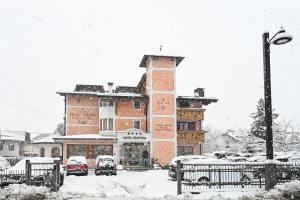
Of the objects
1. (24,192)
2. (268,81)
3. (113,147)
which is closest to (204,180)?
(268,81)

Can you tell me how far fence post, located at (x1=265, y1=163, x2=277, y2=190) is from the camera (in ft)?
54.2

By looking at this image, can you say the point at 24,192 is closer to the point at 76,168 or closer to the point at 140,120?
the point at 76,168

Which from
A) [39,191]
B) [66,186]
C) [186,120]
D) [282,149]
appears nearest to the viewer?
[39,191]

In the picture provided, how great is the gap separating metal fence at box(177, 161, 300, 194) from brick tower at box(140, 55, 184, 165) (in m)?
28.2

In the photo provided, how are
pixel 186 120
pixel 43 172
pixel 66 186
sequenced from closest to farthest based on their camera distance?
pixel 43 172 → pixel 66 186 → pixel 186 120

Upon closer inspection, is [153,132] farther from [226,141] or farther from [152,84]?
[226,141]

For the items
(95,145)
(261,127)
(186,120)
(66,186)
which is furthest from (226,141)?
(66,186)

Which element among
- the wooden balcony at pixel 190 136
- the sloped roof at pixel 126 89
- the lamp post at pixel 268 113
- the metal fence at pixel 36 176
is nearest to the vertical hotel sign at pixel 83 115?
the sloped roof at pixel 126 89

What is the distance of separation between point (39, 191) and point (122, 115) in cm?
3140

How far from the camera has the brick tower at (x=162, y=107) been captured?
154ft

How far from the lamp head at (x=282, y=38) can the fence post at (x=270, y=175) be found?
4982mm

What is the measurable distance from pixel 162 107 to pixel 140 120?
385cm

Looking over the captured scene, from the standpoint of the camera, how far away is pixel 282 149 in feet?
185

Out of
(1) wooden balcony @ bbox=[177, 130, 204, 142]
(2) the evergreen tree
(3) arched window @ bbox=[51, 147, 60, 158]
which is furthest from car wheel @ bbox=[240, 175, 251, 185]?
(3) arched window @ bbox=[51, 147, 60, 158]
